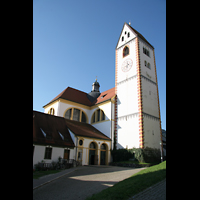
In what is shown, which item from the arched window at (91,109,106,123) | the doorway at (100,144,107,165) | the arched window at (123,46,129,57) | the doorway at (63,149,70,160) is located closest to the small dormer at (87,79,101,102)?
the arched window at (91,109,106,123)

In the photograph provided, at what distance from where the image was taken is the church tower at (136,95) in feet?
76.4

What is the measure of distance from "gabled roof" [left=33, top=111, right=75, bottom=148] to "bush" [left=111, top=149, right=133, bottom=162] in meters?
6.77

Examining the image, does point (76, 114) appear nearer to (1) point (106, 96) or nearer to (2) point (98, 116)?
(2) point (98, 116)

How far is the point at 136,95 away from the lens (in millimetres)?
25000

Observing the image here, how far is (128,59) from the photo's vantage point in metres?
28.7

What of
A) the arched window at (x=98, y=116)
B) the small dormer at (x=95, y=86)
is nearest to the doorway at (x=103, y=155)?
the arched window at (x=98, y=116)

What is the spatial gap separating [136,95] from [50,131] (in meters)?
12.5

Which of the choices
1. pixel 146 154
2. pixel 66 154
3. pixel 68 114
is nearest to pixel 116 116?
pixel 146 154

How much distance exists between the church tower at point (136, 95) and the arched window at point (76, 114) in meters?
6.76

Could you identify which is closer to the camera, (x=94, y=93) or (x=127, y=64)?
(x=127, y=64)

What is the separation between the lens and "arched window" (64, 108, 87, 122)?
2903cm
